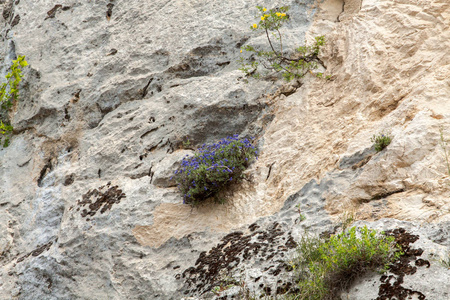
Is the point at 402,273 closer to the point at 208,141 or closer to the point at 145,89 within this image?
the point at 208,141

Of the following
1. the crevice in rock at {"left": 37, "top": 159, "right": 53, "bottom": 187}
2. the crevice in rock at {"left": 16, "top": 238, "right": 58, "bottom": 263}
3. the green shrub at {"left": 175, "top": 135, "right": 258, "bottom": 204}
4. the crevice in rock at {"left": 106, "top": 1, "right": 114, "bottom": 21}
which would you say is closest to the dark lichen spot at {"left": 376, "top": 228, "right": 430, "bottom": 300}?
the green shrub at {"left": 175, "top": 135, "right": 258, "bottom": 204}

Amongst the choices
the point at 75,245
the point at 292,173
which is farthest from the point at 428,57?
the point at 75,245

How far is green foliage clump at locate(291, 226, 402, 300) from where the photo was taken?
4270 mm

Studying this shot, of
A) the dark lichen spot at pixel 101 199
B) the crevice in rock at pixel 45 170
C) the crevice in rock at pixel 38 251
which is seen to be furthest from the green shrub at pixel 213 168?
the crevice in rock at pixel 45 170

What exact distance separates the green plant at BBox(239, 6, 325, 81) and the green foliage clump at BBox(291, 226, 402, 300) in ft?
12.5

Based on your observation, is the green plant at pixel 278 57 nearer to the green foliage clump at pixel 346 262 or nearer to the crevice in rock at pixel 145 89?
the crevice in rock at pixel 145 89

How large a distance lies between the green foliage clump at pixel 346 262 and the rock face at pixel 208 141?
0.13 metres

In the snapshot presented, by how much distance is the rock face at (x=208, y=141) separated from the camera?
5.18 metres

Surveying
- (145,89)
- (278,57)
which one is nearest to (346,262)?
(278,57)

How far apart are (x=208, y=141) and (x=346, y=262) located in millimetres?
3840

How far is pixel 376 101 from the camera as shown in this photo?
6.34 metres

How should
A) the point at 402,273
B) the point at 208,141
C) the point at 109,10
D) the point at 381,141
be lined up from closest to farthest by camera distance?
the point at 402,273, the point at 381,141, the point at 208,141, the point at 109,10

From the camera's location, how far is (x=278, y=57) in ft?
25.7

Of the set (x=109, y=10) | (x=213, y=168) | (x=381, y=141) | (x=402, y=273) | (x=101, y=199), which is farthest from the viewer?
(x=109, y=10)
